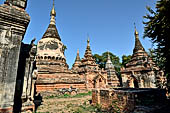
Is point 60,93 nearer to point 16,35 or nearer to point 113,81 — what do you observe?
point 16,35

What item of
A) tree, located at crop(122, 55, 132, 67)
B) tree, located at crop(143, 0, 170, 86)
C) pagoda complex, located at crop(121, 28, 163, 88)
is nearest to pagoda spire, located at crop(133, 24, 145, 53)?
pagoda complex, located at crop(121, 28, 163, 88)

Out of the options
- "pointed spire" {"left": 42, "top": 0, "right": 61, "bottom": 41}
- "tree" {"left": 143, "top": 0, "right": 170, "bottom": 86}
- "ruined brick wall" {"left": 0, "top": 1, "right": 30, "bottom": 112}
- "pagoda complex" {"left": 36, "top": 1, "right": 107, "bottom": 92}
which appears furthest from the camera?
"pointed spire" {"left": 42, "top": 0, "right": 61, "bottom": 41}

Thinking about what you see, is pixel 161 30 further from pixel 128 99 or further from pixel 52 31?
→ pixel 52 31

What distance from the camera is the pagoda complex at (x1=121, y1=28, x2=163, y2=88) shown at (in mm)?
20266

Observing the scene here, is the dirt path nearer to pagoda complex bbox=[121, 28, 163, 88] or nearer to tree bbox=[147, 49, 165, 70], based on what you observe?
tree bbox=[147, 49, 165, 70]

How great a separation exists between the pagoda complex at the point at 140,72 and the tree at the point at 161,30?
1362 cm

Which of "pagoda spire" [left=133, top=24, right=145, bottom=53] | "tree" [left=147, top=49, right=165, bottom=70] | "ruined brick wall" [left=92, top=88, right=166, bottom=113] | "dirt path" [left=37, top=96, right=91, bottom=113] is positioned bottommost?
"dirt path" [left=37, top=96, right=91, bottom=113]

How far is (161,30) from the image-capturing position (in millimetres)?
6922

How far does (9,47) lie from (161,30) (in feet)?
26.5

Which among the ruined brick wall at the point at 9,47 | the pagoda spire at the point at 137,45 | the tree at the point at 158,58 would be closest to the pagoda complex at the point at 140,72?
the pagoda spire at the point at 137,45

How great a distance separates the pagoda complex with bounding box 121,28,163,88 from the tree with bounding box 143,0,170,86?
536 inches

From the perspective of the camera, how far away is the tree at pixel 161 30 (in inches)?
246

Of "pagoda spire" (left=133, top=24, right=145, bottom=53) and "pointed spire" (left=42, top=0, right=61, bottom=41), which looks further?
"pagoda spire" (left=133, top=24, right=145, bottom=53)

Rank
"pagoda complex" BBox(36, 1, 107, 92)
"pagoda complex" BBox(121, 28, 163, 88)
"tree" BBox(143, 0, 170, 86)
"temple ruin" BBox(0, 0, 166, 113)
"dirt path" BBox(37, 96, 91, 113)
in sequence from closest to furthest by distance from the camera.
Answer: "temple ruin" BBox(0, 0, 166, 113) < "tree" BBox(143, 0, 170, 86) < "dirt path" BBox(37, 96, 91, 113) < "pagoda complex" BBox(36, 1, 107, 92) < "pagoda complex" BBox(121, 28, 163, 88)
